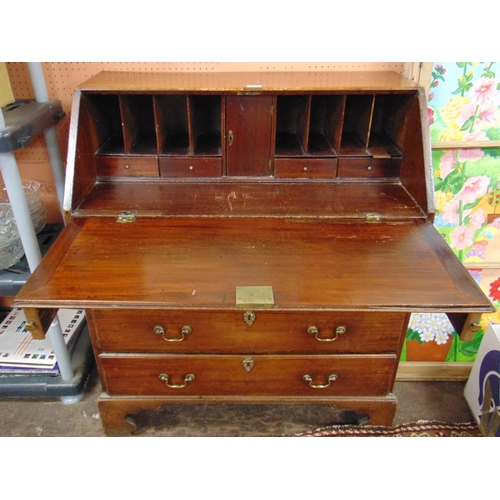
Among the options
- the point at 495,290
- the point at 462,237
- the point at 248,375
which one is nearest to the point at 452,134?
the point at 462,237

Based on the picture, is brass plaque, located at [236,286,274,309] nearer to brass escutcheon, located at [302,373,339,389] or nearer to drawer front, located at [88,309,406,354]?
drawer front, located at [88,309,406,354]

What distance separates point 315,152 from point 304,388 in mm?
788

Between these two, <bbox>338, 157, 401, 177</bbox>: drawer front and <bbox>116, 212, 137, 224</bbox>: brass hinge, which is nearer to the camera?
<bbox>116, 212, 137, 224</bbox>: brass hinge

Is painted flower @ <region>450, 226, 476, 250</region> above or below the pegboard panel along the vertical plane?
below

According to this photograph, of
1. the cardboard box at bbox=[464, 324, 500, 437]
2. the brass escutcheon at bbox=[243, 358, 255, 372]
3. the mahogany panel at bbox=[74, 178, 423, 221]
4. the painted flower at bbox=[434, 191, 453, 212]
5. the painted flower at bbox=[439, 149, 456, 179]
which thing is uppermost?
the painted flower at bbox=[439, 149, 456, 179]

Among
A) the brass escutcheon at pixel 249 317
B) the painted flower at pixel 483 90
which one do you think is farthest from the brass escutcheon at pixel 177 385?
the painted flower at pixel 483 90

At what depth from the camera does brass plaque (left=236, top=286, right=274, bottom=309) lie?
1019mm

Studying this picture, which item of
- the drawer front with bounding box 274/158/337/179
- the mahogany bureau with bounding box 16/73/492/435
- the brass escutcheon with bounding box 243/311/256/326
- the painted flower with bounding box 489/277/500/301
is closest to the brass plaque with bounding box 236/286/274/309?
the mahogany bureau with bounding box 16/73/492/435

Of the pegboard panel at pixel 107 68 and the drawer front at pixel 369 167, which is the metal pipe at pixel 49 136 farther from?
the drawer front at pixel 369 167

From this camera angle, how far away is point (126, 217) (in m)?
1.34

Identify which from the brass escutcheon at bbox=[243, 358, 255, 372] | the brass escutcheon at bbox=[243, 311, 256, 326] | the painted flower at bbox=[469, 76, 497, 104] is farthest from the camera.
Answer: the painted flower at bbox=[469, 76, 497, 104]

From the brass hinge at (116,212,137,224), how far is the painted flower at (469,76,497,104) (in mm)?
1253

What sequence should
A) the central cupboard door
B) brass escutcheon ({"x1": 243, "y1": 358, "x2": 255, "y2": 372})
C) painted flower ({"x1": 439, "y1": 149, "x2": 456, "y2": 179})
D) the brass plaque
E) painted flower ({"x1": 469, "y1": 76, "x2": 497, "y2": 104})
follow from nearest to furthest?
the brass plaque < brass escutcheon ({"x1": 243, "y1": 358, "x2": 255, "y2": 372}) < the central cupboard door < painted flower ({"x1": 469, "y1": 76, "x2": 497, "y2": 104}) < painted flower ({"x1": 439, "y1": 149, "x2": 456, "y2": 179})

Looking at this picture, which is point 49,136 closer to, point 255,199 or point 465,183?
point 255,199
